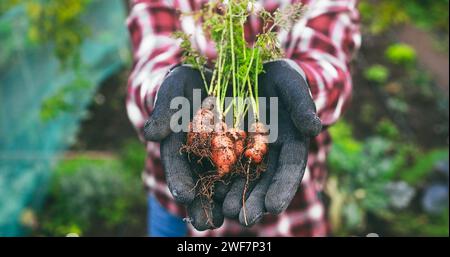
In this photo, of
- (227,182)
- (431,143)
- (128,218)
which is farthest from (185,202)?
(431,143)

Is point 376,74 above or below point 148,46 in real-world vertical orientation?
below

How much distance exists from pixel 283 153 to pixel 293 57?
21.3 inches

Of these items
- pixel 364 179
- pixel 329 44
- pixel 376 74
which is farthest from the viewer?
pixel 376 74

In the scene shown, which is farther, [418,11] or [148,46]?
[418,11]

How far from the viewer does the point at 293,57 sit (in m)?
2.11

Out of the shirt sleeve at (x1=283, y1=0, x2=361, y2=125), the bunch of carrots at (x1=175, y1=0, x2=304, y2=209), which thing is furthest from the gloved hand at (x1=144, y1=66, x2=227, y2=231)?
the shirt sleeve at (x1=283, y1=0, x2=361, y2=125)

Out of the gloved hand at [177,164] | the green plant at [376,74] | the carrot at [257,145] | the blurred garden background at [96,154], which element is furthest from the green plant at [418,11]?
the gloved hand at [177,164]

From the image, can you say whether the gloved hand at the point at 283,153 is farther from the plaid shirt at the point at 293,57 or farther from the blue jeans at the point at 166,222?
the blue jeans at the point at 166,222

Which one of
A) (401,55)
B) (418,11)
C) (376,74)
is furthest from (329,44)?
(401,55)

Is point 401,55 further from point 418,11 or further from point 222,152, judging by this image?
point 222,152

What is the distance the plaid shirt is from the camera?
1.97m

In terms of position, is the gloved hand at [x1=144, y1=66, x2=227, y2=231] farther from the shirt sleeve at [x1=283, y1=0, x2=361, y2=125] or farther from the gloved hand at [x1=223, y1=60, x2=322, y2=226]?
the shirt sleeve at [x1=283, y1=0, x2=361, y2=125]

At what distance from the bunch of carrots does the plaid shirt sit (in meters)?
0.15
